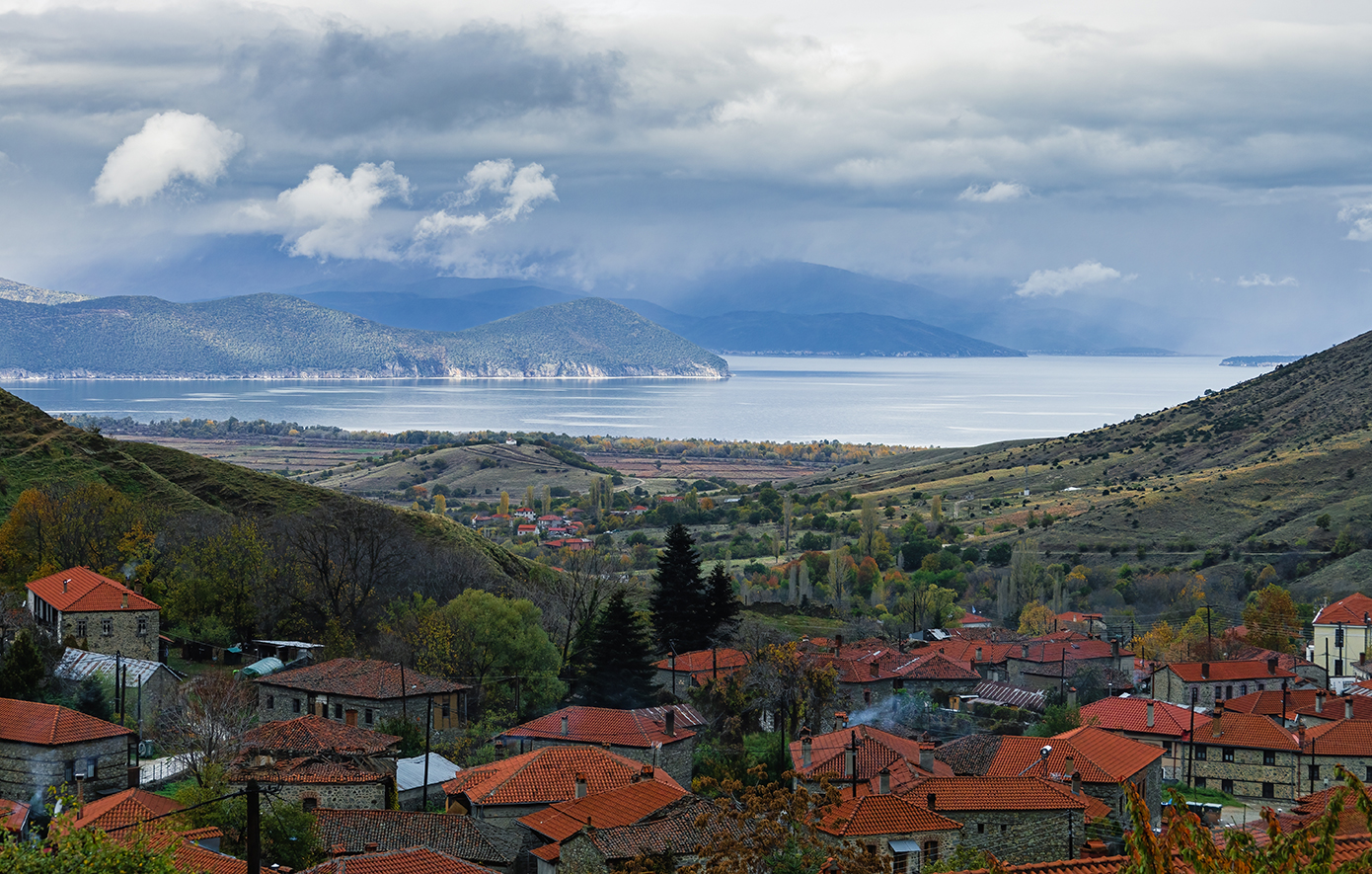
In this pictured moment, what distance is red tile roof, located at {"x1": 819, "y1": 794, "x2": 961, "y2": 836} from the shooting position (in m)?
25.8

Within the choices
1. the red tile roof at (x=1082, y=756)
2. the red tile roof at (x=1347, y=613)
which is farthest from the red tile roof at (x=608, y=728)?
the red tile roof at (x=1347, y=613)

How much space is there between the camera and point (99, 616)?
41.3 metres

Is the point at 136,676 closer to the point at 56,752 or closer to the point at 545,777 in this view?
the point at 56,752

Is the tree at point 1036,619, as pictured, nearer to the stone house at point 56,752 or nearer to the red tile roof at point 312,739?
the red tile roof at point 312,739

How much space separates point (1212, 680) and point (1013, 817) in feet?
85.2

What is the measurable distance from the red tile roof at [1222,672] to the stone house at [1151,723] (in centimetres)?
925

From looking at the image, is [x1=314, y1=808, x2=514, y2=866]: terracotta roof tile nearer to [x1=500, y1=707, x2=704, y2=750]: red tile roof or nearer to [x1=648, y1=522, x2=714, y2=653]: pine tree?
[x1=500, y1=707, x2=704, y2=750]: red tile roof

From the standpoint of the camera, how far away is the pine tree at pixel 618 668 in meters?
44.1

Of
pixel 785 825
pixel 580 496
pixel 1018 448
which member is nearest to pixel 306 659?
pixel 785 825

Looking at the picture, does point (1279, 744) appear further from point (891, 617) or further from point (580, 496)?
point (580, 496)

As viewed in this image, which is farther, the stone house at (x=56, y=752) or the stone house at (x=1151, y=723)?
the stone house at (x=1151, y=723)

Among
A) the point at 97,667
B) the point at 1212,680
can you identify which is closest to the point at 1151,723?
the point at 1212,680

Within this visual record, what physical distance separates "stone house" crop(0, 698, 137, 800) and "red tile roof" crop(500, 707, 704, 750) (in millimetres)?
9953

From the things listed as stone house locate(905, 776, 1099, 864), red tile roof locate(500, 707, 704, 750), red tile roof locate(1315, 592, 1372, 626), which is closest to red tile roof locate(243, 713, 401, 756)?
red tile roof locate(500, 707, 704, 750)
